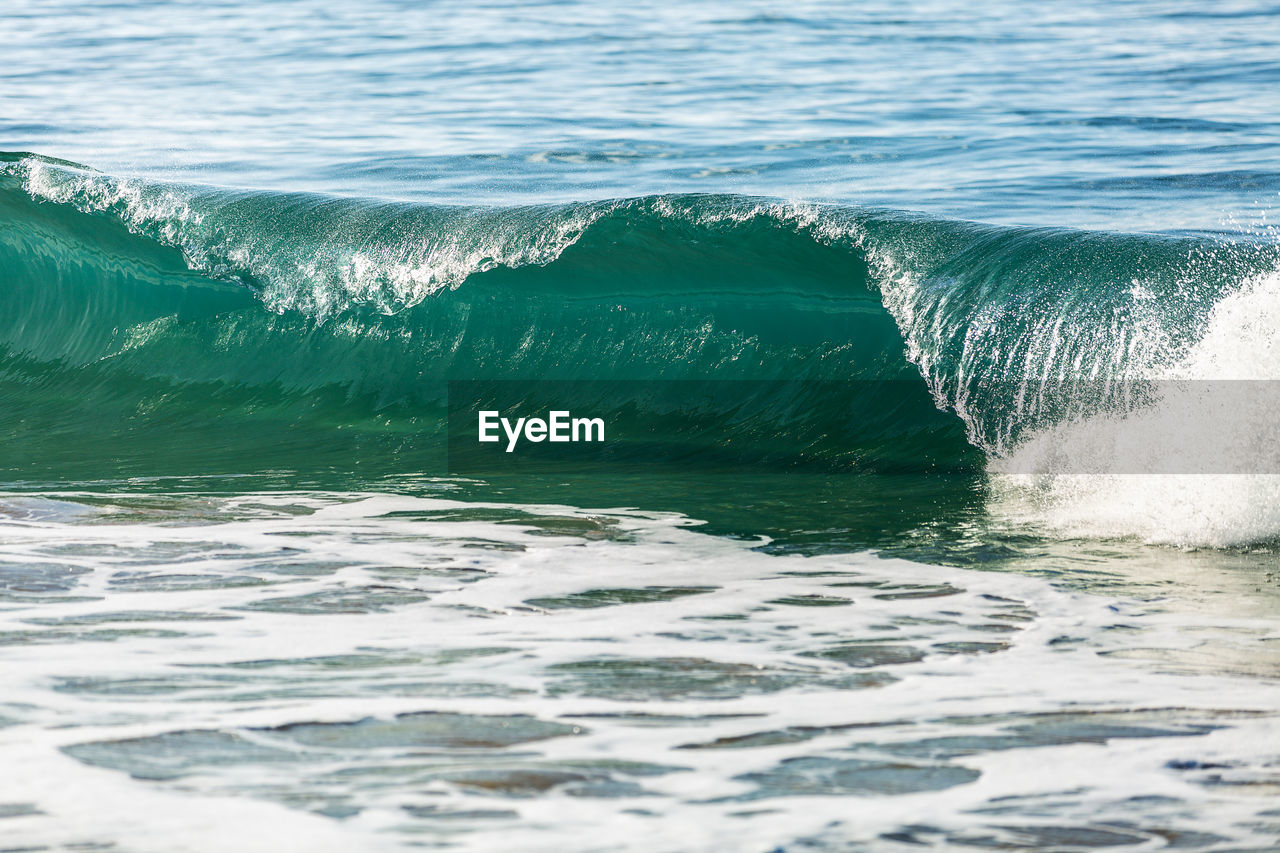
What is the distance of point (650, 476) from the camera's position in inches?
306

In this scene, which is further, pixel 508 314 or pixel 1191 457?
pixel 508 314

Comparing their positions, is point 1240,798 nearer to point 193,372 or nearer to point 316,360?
point 316,360

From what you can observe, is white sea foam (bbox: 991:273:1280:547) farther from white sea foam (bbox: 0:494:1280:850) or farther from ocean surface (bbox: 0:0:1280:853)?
white sea foam (bbox: 0:494:1280:850)

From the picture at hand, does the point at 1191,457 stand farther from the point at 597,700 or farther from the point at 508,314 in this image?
the point at 508,314

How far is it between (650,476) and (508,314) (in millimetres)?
2637

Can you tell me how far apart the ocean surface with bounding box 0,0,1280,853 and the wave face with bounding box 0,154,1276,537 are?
0.03 m

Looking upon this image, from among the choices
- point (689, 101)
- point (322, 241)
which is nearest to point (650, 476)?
point (322, 241)

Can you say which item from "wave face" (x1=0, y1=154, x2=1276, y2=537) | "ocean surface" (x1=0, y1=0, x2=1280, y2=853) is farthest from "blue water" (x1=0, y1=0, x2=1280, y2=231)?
"wave face" (x1=0, y1=154, x2=1276, y2=537)

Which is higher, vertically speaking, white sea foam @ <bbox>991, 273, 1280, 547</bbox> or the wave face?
the wave face

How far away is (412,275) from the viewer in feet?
32.3

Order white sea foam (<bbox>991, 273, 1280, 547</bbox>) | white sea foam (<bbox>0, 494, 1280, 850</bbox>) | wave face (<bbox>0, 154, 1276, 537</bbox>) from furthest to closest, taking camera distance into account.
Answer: wave face (<bbox>0, 154, 1276, 537</bbox>) < white sea foam (<bbox>991, 273, 1280, 547</bbox>) < white sea foam (<bbox>0, 494, 1280, 850</bbox>)

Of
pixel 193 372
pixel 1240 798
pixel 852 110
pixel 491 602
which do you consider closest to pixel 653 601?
pixel 491 602

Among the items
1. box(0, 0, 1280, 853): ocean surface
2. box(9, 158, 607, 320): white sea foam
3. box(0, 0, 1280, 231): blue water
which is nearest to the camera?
box(0, 0, 1280, 853): ocean surface

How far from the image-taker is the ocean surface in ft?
11.7
